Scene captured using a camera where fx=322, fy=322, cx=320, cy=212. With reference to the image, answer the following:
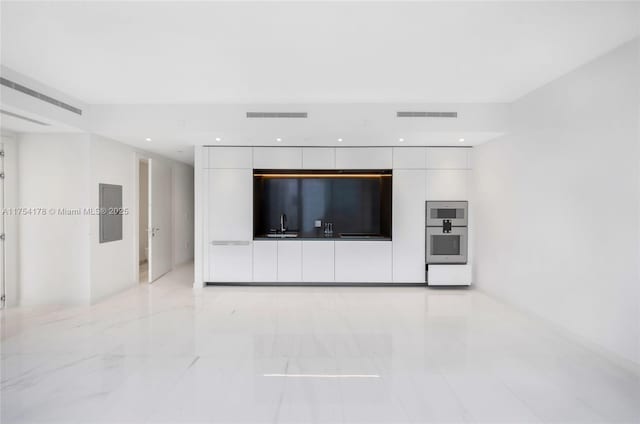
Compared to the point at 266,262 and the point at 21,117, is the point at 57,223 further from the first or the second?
the point at 266,262

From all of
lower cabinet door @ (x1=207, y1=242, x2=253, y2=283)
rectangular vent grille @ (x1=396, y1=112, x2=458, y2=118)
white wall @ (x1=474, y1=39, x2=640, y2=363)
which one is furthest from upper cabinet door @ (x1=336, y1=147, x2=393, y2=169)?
lower cabinet door @ (x1=207, y1=242, x2=253, y2=283)

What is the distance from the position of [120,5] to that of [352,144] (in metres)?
3.47

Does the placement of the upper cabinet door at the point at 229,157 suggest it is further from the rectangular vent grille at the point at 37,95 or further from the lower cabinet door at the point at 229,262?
the rectangular vent grille at the point at 37,95

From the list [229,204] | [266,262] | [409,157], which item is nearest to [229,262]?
[266,262]

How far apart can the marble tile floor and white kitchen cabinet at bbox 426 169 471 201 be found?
1.84 meters

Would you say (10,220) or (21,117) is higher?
(21,117)

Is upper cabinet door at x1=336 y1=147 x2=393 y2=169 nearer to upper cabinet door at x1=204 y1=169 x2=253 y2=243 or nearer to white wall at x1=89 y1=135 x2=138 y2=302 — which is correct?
upper cabinet door at x1=204 y1=169 x2=253 y2=243

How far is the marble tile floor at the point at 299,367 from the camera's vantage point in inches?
84.1

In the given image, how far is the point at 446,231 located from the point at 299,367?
3549 millimetres

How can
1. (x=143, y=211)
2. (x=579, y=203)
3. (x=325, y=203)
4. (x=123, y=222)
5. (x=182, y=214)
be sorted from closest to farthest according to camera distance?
(x=579, y=203)
(x=123, y=222)
(x=325, y=203)
(x=182, y=214)
(x=143, y=211)

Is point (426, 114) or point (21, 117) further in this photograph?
point (426, 114)

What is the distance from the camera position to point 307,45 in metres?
2.76

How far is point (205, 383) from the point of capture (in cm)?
245

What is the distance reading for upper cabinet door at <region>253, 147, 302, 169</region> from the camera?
521 cm
